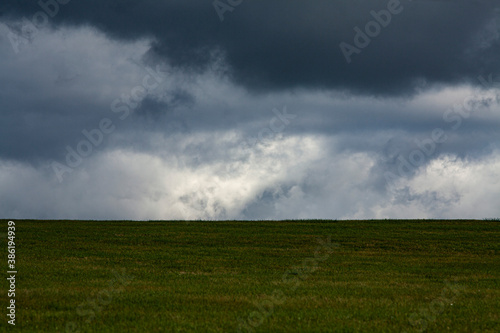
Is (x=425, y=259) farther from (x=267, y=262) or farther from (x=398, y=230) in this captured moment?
(x=398, y=230)

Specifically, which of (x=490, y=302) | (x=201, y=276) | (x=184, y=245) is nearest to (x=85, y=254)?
(x=184, y=245)

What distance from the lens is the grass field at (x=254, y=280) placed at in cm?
1803

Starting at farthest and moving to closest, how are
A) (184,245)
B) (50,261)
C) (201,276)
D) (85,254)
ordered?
(184,245) → (85,254) → (50,261) → (201,276)

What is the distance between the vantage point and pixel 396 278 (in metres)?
30.4

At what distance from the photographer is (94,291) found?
2334 cm

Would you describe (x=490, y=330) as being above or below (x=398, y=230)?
below

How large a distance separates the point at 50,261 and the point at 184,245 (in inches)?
553

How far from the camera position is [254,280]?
2827cm

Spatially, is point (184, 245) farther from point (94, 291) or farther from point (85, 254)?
point (94, 291)

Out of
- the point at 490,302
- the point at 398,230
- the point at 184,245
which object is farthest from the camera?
the point at 398,230

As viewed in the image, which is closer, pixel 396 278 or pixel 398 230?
pixel 396 278

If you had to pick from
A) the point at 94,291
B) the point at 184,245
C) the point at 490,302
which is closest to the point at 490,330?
the point at 490,302

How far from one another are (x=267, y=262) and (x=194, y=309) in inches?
675

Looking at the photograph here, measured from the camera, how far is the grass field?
18.0 m
